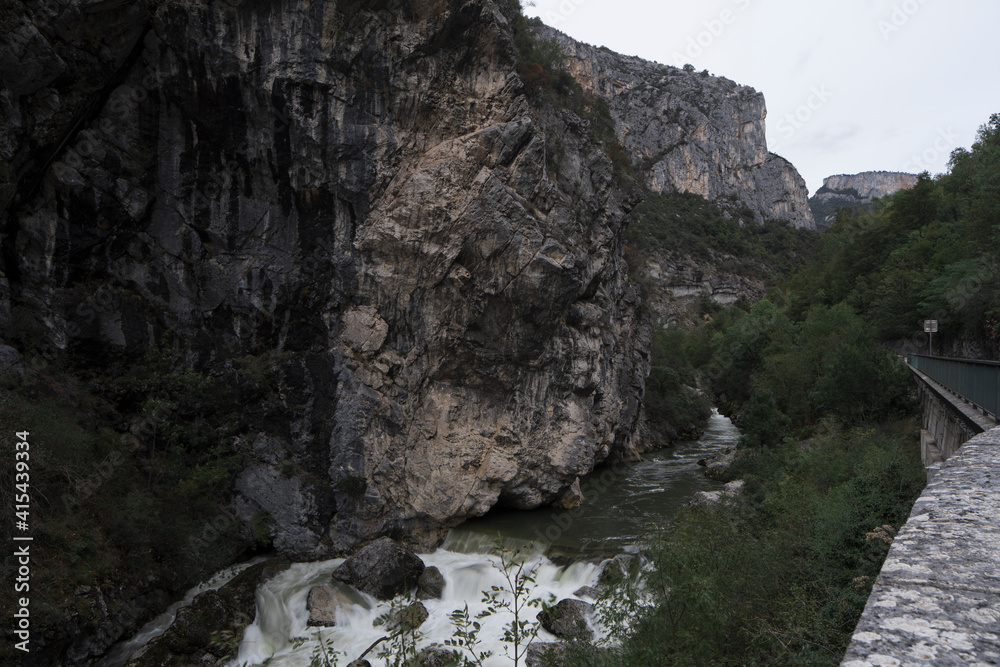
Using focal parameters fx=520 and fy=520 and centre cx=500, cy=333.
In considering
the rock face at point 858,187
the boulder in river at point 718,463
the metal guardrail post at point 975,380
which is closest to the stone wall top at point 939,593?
the metal guardrail post at point 975,380

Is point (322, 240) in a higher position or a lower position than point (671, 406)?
higher

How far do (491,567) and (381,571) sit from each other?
2999 mm

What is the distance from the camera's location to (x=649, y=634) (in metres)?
6.76

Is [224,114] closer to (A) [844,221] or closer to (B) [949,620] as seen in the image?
(B) [949,620]

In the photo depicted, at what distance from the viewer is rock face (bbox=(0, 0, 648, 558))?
1479 centimetres

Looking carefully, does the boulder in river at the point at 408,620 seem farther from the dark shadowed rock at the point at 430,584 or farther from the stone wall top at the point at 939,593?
the dark shadowed rock at the point at 430,584

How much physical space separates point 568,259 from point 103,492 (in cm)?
1479

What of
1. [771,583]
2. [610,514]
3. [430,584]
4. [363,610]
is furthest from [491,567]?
[771,583]

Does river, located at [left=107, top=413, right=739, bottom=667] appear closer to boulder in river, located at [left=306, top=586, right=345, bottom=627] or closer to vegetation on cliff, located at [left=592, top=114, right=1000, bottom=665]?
boulder in river, located at [left=306, top=586, right=345, bottom=627]

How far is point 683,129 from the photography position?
91.5 metres

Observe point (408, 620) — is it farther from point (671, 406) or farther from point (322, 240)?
point (671, 406)

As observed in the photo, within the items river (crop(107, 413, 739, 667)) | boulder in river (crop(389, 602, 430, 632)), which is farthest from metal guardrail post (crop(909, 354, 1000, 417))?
boulder in river (crop(389, 602, 430, 632))

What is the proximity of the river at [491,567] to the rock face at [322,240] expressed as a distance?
4.10 feet

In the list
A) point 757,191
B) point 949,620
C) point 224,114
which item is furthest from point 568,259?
point 757,191
